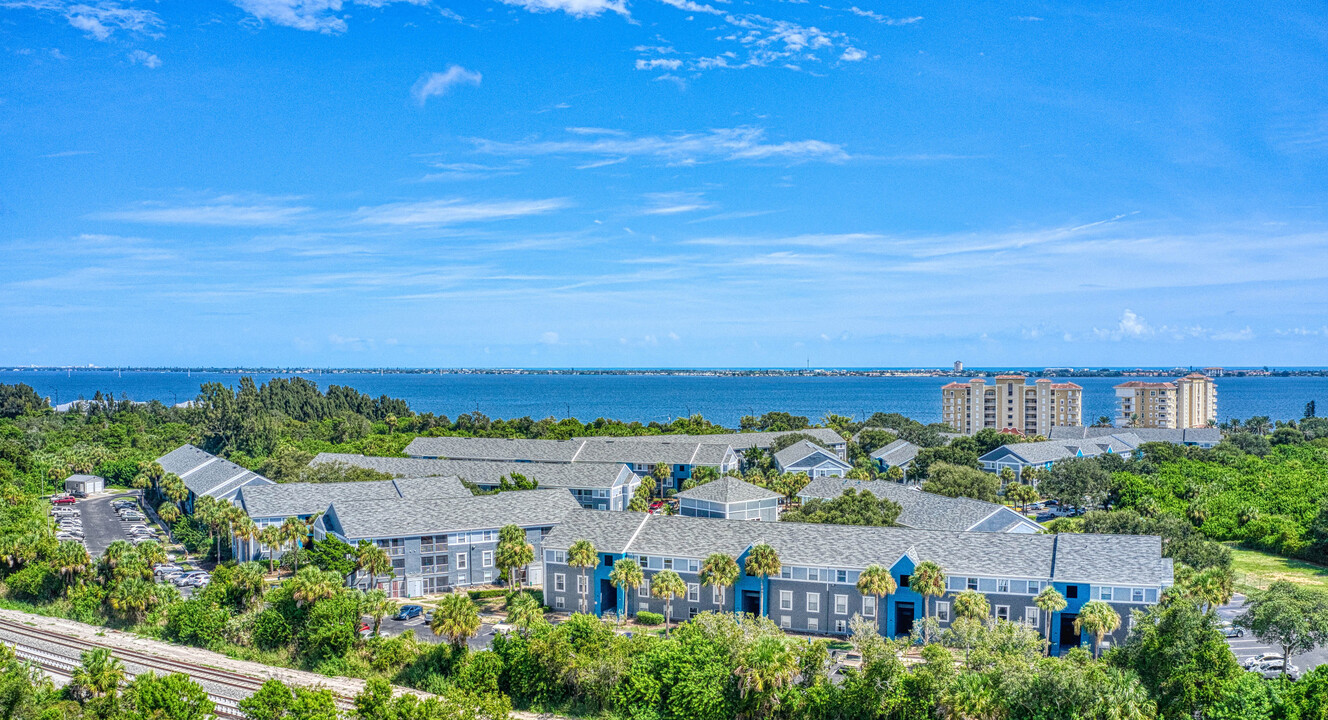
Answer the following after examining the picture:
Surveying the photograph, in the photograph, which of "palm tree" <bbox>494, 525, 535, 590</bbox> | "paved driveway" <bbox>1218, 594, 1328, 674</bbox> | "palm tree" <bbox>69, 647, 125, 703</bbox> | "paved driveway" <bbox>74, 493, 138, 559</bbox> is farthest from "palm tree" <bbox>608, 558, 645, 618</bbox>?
"paved driveway" <bbox>74, 493, 138, 559</bbox>

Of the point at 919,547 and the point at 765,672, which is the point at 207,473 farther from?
the point at 765,672

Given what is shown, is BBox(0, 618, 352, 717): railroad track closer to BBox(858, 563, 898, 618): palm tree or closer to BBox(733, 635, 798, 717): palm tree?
BBox(733, 635, 798, 717): palm tree

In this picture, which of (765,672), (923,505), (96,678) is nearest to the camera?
(765,672)

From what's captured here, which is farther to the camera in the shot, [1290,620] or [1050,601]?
[1050,601]

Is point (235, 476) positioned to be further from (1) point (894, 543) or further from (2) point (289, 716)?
(1) point (894, 543)

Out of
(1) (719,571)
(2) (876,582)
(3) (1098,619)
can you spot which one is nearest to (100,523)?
(1) (719,571)
